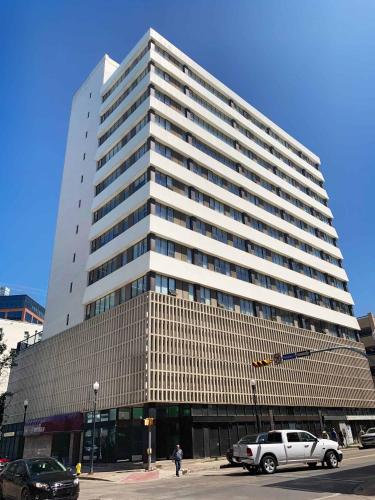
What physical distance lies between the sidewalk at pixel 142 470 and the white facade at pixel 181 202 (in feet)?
43.9

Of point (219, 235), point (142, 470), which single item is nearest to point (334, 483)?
point (142, 470)

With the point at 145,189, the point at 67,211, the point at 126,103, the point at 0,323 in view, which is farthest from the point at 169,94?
the point at 0,323

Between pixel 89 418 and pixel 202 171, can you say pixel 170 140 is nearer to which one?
pixel 202 171

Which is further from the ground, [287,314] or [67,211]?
[67,211]

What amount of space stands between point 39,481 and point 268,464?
1139cm

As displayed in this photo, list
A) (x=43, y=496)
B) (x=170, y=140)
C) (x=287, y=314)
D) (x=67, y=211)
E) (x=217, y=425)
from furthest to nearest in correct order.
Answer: (x=67, y=211) < (x=287, y=314) < (x=170, y=140) < (x=217, y=425) < (x=43, y=496)

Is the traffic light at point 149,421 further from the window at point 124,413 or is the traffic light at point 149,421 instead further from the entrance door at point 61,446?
the entrance door at point 61,446

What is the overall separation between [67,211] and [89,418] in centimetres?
2615

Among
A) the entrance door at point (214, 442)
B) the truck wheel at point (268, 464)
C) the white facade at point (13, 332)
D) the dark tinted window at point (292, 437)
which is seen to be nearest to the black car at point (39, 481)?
the truck wheel at point (268, 464)

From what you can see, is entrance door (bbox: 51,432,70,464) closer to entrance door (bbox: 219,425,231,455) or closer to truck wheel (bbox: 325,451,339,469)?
entrance door (bbox: 219,425,231,455)

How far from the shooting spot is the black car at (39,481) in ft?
41.2

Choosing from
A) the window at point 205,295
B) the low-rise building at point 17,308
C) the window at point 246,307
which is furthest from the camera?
the low-rise building at point 17,308

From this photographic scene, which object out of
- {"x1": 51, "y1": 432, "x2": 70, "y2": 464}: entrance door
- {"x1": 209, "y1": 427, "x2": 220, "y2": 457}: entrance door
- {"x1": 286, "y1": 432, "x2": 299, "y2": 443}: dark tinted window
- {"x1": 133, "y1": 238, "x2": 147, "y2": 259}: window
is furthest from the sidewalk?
{"x1": 133, "y1": 238, "x2": 147, "y2": 259}: window

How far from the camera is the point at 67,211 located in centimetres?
5356
